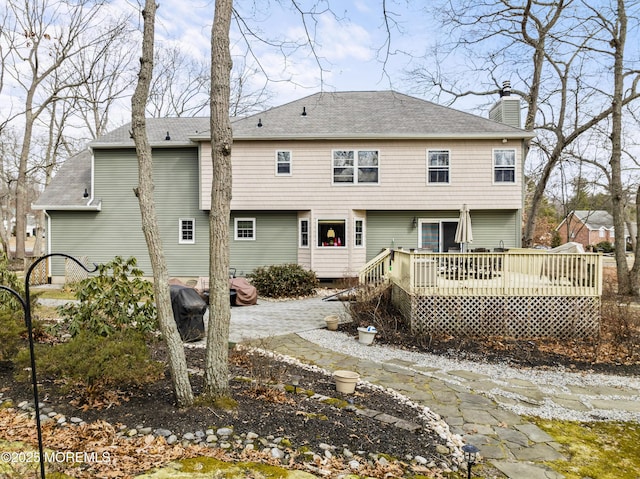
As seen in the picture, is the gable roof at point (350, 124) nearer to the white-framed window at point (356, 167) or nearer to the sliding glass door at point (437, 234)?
the white-framed window at point (356, 167)

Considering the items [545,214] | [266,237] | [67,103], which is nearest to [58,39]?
[67,103]

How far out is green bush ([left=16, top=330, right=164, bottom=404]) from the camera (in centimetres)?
367

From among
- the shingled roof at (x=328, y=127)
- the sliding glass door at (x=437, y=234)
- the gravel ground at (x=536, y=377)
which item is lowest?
the gravel ground at (x=536, y=377)

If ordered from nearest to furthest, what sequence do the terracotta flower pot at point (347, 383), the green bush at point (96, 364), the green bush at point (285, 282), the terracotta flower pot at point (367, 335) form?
the green bush at point (96, 364) → the terracotta flower pot at point (347, 383) → the terracotta flower pot at point (367, 335) → the green bush at point (285, 282)

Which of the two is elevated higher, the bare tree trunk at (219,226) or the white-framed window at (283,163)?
the white-framed window at (283,163)

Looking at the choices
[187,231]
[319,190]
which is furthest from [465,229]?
[187,231]

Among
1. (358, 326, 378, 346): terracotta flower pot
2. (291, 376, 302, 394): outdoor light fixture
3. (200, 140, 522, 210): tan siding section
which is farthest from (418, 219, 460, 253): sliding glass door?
(291, 376, 302, 394): outdoor light fixture

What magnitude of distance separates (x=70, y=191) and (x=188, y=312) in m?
11.3

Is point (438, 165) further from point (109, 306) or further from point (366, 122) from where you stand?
point (109, 306)

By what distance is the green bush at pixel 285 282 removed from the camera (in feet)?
43.0

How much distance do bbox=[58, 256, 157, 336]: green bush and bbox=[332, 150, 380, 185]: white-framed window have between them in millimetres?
10083

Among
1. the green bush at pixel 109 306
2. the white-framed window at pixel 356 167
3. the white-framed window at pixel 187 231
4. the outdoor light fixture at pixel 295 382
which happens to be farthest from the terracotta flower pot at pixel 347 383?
the white-framed window at pixel 187 231

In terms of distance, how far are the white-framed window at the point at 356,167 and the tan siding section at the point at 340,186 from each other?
0.16m

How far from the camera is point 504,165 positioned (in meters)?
14.3
